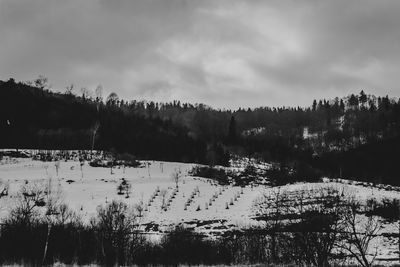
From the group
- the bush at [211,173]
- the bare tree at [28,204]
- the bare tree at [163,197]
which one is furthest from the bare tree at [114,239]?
the bush at [211,173]

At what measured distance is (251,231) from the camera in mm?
33719

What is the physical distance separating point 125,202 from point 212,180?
2123cm

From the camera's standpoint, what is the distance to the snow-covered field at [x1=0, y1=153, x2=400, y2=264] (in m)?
42.3

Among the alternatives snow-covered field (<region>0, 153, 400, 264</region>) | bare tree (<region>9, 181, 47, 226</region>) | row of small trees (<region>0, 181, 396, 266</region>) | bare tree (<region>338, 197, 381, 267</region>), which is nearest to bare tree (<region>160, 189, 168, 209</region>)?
snow-covered field (<region>0, 153, 400, 264</region>)

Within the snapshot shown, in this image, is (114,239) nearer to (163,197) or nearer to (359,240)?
(163,197)

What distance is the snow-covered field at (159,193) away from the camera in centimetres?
4231

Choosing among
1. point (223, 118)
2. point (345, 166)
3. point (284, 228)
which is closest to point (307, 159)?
point (345, 166)

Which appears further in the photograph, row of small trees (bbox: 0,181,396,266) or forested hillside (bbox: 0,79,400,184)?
forested hillside (bbox: 0,79,400,184)

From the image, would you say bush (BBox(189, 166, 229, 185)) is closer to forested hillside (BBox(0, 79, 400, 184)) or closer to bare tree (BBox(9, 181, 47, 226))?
forested hillside (BBox(0, 79, 400, 184))

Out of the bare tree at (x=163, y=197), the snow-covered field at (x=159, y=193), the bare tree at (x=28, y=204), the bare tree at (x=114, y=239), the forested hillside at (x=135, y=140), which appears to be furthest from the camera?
the forested hillside at (x=135, y=140)

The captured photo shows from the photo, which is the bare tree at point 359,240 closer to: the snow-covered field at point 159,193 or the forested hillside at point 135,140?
the snow-covered field at point 159,193

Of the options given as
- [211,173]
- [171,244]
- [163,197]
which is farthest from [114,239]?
[211,173]

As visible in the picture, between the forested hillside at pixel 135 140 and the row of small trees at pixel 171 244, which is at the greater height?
the forested hillside at pixel 135 140

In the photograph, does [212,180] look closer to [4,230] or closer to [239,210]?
[239,210]
